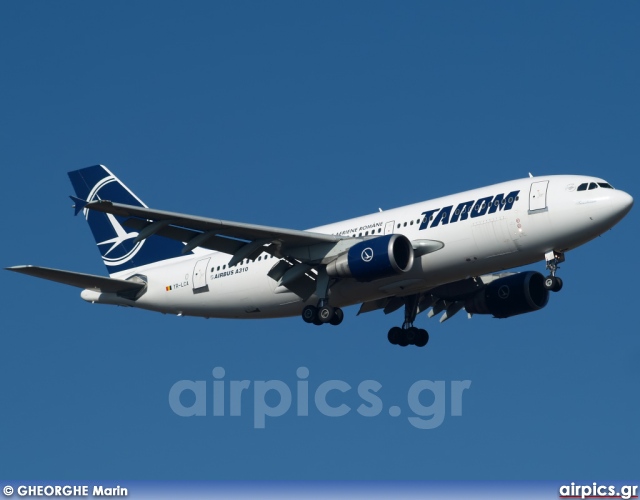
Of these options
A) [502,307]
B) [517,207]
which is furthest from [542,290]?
[517,207]

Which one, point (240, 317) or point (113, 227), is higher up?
point (113, 227)

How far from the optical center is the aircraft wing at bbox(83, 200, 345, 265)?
1852 inches

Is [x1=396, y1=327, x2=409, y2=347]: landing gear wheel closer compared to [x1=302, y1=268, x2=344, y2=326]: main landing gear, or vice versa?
[x1=302, y1=268, x2=344, y2=326]: main landing gear

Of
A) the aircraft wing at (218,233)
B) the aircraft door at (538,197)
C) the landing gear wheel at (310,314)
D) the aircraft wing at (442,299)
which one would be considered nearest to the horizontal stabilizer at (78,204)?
the aircraft wing at (218,233)

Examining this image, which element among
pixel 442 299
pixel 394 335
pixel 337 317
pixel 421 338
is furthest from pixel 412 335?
pixel 337 317

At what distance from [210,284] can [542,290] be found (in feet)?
42.2

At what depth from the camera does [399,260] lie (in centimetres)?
4812

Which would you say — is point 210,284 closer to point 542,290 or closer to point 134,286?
point 134,286

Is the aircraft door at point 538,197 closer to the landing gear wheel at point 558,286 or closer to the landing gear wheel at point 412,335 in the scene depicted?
the landing gear wheel at point 558,286

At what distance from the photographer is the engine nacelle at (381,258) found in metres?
47.8

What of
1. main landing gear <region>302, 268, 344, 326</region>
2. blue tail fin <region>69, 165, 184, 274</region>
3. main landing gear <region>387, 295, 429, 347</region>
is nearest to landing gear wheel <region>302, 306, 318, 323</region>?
main landing gear <region>302, 268, 344, 326</region>

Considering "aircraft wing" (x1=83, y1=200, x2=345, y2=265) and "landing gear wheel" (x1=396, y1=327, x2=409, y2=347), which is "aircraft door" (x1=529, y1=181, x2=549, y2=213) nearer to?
"aircraft wing" (x1=83, y1=200, x2=345, y2=265)

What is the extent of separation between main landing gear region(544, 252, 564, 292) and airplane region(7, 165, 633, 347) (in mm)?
47

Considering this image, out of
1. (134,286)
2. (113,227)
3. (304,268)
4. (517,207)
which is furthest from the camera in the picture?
(113,227)
